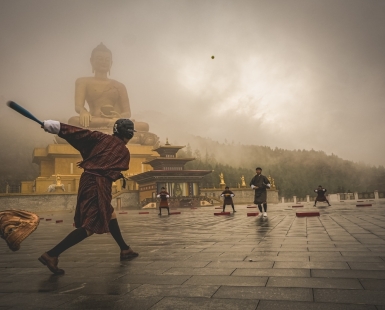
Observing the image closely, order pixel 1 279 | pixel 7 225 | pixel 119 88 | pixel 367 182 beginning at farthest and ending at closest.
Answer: pixel 367 182, pixel 119 88, pixel 7 225, pixel 1 279

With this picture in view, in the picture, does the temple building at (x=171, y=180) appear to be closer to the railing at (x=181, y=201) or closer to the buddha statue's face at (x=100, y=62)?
the railing at (x=181, y=201)

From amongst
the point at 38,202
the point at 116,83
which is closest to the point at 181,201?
the point at 38,202

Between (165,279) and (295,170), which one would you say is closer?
(165,279)

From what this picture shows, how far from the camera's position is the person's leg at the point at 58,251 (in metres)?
3.42

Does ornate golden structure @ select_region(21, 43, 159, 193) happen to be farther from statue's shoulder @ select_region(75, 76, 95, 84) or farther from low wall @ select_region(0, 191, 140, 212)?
low wall @ select_region(0, 191, 140, 212)

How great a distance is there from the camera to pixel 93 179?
3.89 meters

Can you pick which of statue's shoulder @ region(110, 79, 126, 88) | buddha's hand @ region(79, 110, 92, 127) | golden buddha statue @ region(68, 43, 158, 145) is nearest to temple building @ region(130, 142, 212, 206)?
golden buddha statue @ region(68, 43, 158, 145)

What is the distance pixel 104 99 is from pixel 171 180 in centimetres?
1764

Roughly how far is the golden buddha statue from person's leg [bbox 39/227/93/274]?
38.3 meters

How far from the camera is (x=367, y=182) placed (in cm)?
7494

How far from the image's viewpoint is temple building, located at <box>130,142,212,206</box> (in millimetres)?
31203

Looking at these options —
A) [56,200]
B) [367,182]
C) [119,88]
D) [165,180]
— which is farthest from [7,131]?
[367,182]

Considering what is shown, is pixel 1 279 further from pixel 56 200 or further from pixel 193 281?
pixel 56 200

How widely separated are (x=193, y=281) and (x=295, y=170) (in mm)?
79655
